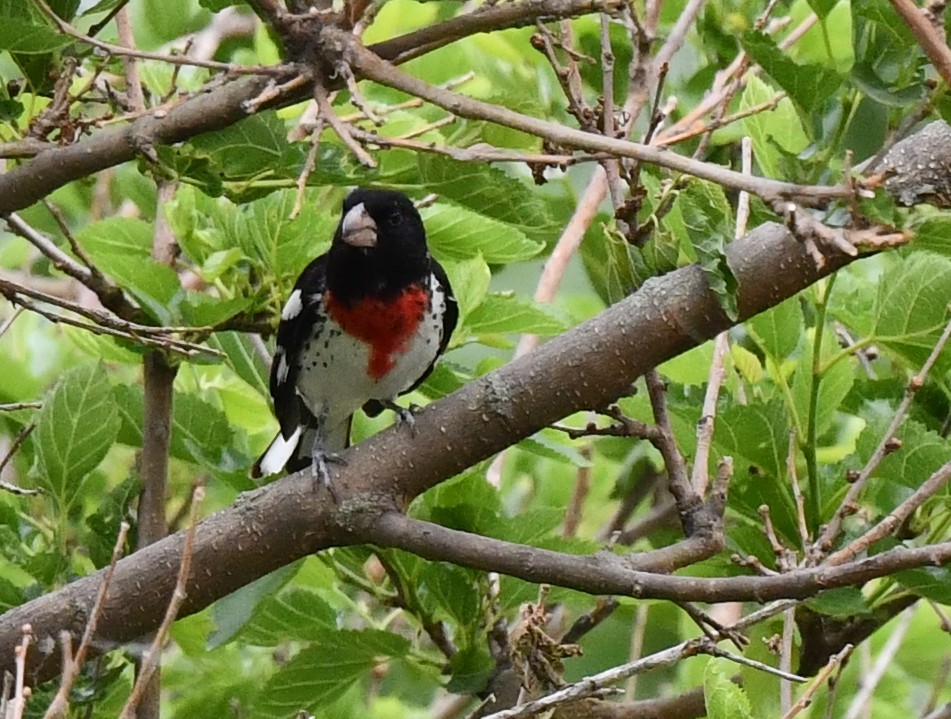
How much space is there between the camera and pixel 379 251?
8.63 feet

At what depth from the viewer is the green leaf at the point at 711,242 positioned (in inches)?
65.6

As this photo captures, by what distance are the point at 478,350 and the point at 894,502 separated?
138cm

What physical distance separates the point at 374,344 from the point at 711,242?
45.0 inches

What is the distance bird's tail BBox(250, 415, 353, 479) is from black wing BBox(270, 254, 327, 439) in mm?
35

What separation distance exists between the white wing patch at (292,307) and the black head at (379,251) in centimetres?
15

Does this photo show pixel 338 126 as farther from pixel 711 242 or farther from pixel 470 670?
pixel 470 670

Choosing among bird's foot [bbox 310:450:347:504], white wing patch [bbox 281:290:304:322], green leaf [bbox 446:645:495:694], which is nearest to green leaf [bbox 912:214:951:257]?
bird's foot [bbox 310:450:347:504]

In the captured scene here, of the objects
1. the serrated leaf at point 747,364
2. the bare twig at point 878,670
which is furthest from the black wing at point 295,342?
the bare twig at point 878,670

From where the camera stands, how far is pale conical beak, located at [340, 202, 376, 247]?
95.7 inches

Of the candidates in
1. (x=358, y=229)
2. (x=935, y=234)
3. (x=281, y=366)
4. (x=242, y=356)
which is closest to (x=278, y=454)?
(x=281, y=366)

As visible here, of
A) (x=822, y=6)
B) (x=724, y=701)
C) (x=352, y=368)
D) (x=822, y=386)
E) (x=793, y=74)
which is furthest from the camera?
(x=352, y=368)

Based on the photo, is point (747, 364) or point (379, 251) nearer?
point (747, 364)

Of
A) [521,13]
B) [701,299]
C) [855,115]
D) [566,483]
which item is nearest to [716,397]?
[701,299]

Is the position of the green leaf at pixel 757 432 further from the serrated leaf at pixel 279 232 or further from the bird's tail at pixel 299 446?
the bird's tail at pixel 299 446
